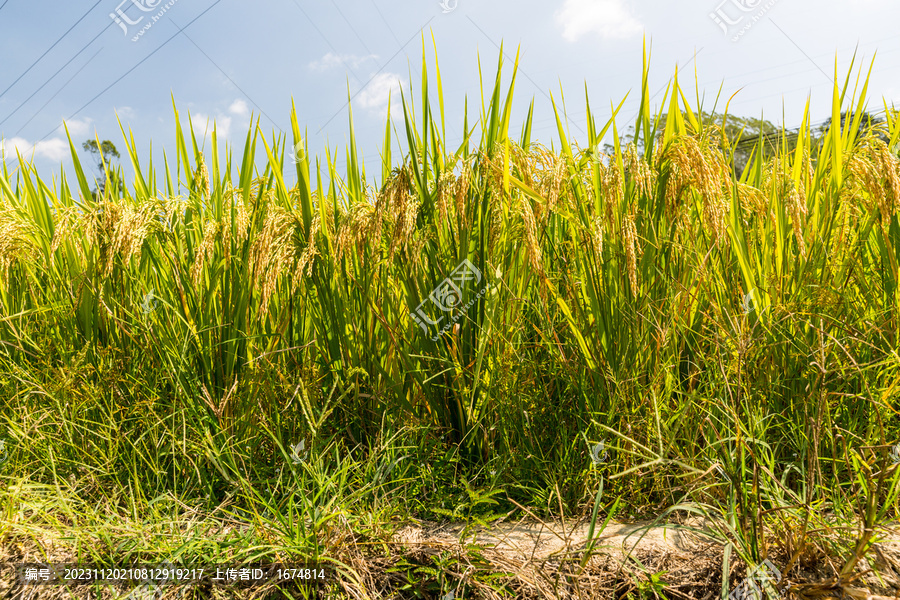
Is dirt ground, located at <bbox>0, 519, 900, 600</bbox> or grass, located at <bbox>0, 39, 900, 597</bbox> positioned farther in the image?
grass, located at <bbox>0, 39, 900, 597</bbox>

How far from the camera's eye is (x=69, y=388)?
214 centimetres

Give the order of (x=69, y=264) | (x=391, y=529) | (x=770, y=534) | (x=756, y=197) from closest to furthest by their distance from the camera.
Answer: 1. (x=770, y=534)
2. (x=391, y=529)
3. (x=756, y=197)
4. (x=69, y=264)

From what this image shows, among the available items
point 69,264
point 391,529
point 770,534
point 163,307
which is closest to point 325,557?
point 391,529

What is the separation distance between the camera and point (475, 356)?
6.24 ft

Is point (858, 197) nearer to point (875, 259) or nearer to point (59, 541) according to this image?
point (875, 259)

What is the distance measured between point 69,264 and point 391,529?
7.80 ft

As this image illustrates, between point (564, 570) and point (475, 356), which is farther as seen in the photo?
point (475, 356)

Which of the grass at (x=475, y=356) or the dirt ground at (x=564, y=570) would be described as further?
the grass at (x=475, y=356)

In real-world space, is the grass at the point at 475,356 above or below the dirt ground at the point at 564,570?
above

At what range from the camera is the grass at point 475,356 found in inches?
61.1

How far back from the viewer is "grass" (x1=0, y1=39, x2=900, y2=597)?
1551mm

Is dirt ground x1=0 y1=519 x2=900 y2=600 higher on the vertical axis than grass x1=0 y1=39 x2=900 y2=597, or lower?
lower

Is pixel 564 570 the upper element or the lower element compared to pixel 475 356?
lower

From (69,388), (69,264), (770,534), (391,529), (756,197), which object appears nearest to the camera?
(770,534)
